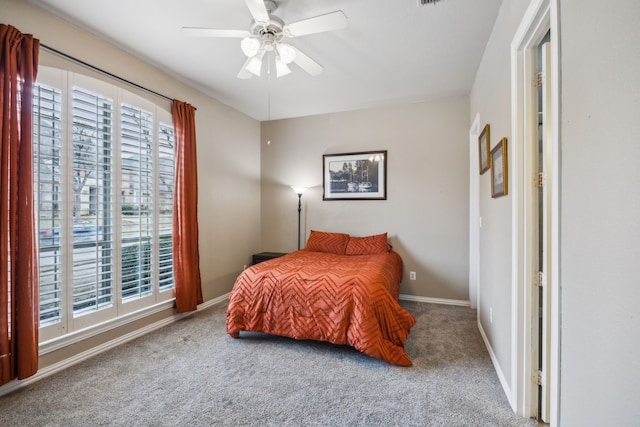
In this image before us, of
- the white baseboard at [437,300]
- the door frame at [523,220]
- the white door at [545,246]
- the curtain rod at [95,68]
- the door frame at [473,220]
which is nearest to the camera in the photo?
the white door at [545,246]

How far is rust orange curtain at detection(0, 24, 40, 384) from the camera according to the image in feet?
6.03

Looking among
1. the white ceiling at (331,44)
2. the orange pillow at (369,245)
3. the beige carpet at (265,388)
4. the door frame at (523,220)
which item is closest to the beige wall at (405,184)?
the orange pillow at (369,245)

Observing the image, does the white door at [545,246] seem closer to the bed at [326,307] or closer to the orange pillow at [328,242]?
the bed at [326,307]

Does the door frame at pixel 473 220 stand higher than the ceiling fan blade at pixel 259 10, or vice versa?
the ceiling fan blade at pixel 259 10

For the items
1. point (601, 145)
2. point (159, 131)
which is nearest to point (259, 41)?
point (159, 131)

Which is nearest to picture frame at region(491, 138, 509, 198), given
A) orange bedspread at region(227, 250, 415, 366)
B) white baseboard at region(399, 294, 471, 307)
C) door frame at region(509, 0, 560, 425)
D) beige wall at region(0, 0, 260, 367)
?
door frame at region(509, 0, 560, 425)

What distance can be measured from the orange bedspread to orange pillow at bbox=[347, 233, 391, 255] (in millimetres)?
A: 887

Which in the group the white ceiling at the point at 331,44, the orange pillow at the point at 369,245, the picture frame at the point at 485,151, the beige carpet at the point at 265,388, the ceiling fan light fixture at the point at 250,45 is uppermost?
the white ceiling at the point at 331,44

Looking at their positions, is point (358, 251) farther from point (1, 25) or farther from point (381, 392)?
point (1, 25)

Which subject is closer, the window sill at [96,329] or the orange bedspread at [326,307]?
the window sill at [96,329]

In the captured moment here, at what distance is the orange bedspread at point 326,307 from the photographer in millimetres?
2314

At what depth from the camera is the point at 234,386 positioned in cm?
203

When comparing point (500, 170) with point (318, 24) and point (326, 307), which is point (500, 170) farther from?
point (326, 307)

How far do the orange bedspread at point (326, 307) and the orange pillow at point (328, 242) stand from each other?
1020mm
